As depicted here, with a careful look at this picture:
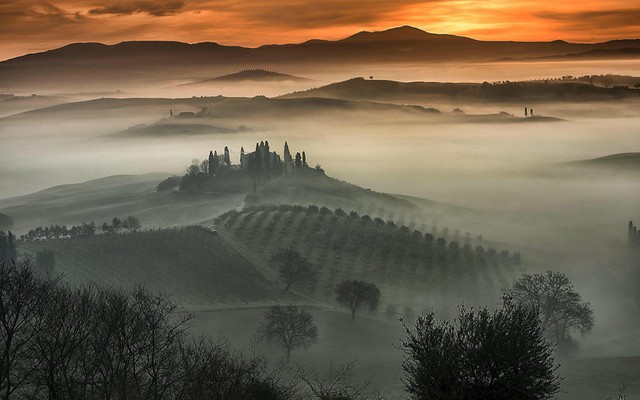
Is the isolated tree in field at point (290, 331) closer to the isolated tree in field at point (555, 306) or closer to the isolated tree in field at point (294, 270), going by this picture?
the isolated tree in field at point (555, 306)

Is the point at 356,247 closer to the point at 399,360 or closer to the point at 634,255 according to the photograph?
the point at 634,255

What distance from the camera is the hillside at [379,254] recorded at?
127 meters

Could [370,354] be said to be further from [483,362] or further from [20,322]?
[20,322]

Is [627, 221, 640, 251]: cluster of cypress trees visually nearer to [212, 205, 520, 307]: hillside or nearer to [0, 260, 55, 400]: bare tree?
[212, 205, 520, 307]: hillside

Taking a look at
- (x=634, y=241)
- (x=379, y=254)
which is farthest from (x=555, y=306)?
(x=634, y=241)

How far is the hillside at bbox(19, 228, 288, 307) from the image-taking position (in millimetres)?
118500

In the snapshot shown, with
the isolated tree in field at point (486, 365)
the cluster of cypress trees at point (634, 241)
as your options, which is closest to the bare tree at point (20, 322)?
the isolated tree in field at point (486, 365)

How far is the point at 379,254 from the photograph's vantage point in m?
147

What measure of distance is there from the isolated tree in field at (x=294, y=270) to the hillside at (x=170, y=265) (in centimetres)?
256

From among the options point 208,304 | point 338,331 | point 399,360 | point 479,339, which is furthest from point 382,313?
point 479,339

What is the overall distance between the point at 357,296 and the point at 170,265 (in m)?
35.8

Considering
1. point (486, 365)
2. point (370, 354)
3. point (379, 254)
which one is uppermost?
point (486, 365)

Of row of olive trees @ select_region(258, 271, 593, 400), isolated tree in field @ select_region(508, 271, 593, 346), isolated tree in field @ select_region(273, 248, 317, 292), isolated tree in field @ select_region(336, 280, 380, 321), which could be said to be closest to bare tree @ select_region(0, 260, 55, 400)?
row of olive trees @ select_region(258, 271, 593, 400)

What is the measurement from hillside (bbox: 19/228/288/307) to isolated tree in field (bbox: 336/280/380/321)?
41.3ft
